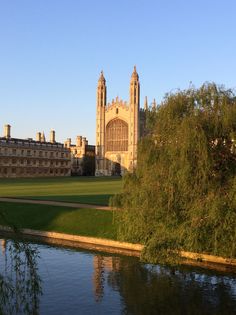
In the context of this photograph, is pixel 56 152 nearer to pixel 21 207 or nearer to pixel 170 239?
pixel 21 207

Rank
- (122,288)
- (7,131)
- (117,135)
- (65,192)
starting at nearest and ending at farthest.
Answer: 1. (122,288)
2. (65,192)
3. (7,131)
4. (117,135)

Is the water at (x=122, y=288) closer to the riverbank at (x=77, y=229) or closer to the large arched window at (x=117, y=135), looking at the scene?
the riverbank at (x=77, y=229)

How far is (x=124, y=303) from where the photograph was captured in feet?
56.4

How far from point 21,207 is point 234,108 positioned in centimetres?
1985

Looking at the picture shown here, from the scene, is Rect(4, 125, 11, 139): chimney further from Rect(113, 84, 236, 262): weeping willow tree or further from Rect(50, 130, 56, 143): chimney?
Rect(113, 84, 236, 262): weeping willow tree

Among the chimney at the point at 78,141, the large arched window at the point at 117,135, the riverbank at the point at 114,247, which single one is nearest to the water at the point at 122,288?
the riverbank at the point at 114,247

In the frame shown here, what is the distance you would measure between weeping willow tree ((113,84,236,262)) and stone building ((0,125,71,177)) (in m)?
82.3

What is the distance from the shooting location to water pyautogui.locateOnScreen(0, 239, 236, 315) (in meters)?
16.5

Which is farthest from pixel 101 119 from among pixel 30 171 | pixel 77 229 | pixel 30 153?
pixel 77 229

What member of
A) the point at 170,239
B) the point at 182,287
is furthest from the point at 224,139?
the point at 182,287

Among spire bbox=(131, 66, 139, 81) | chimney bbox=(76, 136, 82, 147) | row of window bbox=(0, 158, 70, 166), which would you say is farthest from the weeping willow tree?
chimney bbox=(76, 136, 82, 147)

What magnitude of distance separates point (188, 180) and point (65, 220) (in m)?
13.0

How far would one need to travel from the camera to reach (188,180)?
70.5 feet

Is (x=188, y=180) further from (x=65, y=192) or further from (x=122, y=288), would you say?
(x=65, y=192)
